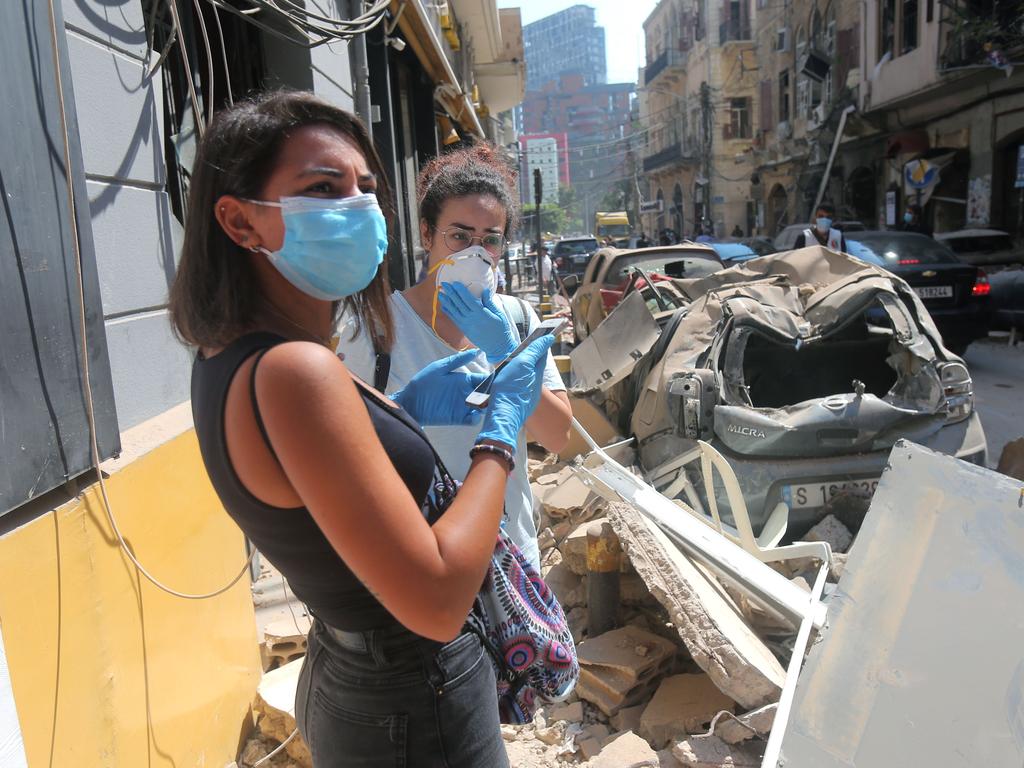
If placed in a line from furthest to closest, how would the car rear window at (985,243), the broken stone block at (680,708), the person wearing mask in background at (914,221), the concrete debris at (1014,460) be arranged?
the person wearing mask in background at (914,221), the car rear window at (985,243), the concrete debris at (1014,460), the broken stone block at (680,708)

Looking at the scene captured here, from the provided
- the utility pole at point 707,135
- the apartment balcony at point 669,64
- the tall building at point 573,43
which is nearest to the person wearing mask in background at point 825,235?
the utility pole at point 707,135

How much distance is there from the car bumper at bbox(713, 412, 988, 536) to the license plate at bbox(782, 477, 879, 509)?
0.01m

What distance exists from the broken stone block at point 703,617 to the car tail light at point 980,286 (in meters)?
8.26

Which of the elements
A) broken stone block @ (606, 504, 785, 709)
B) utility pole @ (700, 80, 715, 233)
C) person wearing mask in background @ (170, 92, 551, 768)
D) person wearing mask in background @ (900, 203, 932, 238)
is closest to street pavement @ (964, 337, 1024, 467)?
broken stone block @ (606, 504, 785, 709)

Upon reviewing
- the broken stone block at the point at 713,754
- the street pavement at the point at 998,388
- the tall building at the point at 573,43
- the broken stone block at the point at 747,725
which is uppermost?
the tall building at the point at 573,43

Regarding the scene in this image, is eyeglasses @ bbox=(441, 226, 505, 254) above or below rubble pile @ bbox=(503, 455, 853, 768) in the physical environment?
above

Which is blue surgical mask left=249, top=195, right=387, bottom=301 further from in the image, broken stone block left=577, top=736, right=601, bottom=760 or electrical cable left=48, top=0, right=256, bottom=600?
broken stone block left=577, top=736, right=601, bottom=760

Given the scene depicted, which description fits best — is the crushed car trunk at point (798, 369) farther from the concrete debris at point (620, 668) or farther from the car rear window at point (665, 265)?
the car rear window at point (665, 265)

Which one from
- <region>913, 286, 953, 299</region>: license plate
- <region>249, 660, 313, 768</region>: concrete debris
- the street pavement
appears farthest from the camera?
<region>913, 286, 953, 299</region>: license plate

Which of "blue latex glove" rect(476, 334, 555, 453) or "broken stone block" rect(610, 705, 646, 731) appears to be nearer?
"blue latex glove" rect(476, 334, 555, 453)

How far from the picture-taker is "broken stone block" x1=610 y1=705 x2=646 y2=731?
296 cm

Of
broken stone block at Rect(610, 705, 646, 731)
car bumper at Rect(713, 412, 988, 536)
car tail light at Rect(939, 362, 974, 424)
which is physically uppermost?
car tail light at Rect(939, 362, 974, 424)

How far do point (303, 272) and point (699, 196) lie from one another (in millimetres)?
45069

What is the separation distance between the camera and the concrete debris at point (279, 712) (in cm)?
274
